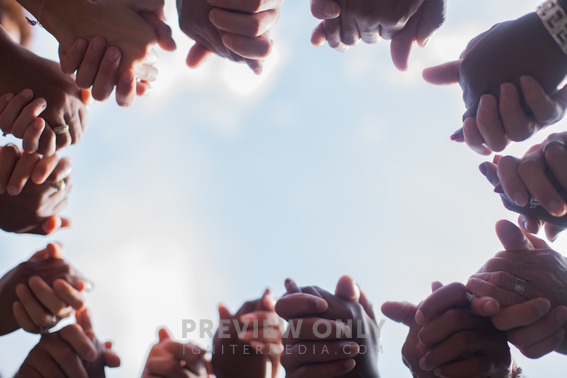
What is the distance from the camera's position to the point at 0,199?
139 cm

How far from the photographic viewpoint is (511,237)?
0.99m

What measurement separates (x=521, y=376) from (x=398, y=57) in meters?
1.18

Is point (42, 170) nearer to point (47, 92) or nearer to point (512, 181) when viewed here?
point (47, 92)

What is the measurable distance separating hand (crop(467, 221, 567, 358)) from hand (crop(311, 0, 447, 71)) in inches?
28.2

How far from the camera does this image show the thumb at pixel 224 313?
1.36 meters

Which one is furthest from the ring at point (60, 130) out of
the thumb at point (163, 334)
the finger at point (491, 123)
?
the finger at point (491, 123)

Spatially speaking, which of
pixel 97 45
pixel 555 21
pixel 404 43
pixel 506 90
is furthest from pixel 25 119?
pixel 555 21

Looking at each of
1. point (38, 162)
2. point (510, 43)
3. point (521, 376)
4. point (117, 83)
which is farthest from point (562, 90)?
point (38, 162)

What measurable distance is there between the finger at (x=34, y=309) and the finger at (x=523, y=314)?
5.09 ft

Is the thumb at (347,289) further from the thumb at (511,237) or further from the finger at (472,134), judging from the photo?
the finger at (472,134)

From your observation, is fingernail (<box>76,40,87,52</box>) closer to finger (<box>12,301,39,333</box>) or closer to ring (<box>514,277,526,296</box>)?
finger (<box>12,301,39,333</box>)

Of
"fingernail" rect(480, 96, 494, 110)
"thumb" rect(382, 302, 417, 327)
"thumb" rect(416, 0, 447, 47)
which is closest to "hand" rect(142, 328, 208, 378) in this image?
"thumb" rect(382, 302, 417, 327)

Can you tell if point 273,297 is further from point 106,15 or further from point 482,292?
point 106,15

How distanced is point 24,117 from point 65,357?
0.84m
